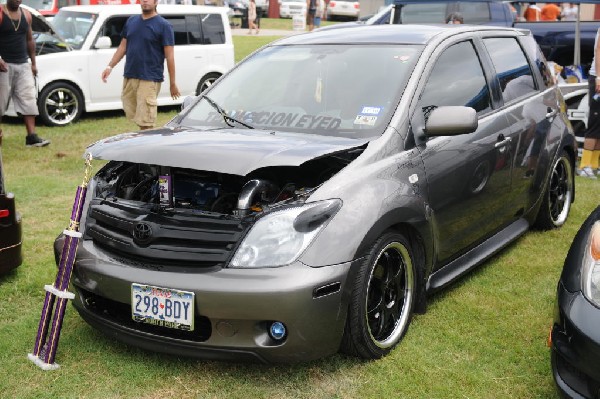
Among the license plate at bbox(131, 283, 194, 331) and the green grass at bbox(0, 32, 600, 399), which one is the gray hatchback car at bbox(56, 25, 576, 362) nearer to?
the license plate at bbox(131, 283, 194, 331)

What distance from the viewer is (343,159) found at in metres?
3.46

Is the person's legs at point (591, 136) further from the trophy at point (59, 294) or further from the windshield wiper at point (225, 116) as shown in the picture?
the trophy at point (59, 294)

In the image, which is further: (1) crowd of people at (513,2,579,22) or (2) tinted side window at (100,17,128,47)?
(1) crowd of people at (513,2,579,22)

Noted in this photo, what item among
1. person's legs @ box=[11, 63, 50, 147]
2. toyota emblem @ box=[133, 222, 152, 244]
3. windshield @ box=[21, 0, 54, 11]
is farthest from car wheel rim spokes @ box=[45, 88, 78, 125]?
toyota emblem @ box=[133, 222, 152, 244]

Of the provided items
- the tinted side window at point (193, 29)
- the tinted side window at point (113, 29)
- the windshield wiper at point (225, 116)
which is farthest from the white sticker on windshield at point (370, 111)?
the tinted side window at point (193, 29)

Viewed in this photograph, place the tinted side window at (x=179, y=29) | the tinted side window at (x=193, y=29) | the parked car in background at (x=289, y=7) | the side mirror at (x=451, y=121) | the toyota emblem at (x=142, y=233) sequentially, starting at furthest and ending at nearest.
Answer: the parked car in background at (x=289, y=7) < the tinted side window at (x=193, y=29) < the tinted side window at (x=179, y=29) < the side mirror at (x=451, y=121) < the toyota emblem at (x=142, y=233)

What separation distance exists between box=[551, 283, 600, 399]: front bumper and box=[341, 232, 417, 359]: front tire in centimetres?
81

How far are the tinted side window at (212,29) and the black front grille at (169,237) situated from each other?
29.5 ft

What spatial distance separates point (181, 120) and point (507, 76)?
219 centimetres

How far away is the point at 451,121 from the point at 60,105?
8033mm

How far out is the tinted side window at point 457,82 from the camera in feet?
13.2

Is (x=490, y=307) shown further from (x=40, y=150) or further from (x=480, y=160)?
(x=40, y=150)

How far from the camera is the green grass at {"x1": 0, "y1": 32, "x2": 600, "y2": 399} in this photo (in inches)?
125

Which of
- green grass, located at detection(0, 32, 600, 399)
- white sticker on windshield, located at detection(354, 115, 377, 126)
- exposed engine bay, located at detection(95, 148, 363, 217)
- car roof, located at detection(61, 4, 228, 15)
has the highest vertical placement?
car roof, located at detection(61, 4, 228, 15)
